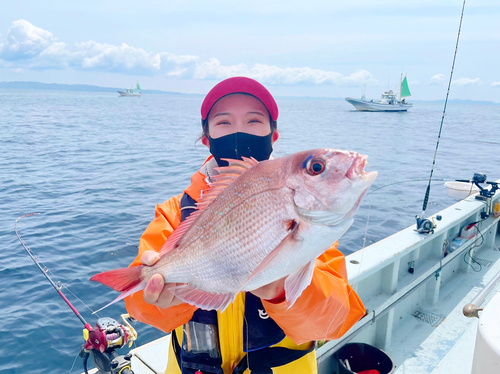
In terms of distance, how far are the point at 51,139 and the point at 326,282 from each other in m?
27.0

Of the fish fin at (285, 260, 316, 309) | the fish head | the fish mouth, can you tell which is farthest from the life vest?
the fish mouth

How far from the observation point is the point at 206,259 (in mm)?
1521

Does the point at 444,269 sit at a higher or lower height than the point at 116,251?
higher

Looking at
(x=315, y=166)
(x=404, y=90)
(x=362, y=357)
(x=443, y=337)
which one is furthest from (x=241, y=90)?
(x=404, y=90)

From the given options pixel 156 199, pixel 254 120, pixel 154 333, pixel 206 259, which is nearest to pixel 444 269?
pixel 154 333

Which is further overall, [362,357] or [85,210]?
[85,210]

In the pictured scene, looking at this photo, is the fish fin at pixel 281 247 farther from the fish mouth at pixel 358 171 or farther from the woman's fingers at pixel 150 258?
the woman's fingers at pixel 150 258

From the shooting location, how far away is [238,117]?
2.19 metres

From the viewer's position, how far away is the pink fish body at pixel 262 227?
128 centimetres

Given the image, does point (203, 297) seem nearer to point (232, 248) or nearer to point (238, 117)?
point (232, 248)

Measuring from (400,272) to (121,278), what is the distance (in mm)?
4486

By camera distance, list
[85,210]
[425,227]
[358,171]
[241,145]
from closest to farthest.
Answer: [358,171] < [241,145] < [425,227] < [85,210]

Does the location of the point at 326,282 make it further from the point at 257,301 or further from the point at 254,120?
the point at 254,120

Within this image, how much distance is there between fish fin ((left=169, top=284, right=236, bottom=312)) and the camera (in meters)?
1.48
